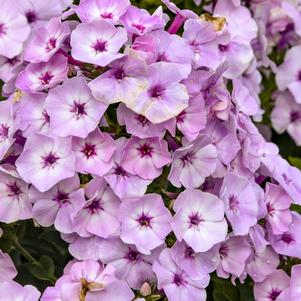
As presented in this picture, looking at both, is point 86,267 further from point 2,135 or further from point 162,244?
point 2,135

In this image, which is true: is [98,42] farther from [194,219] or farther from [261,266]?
[261,266]

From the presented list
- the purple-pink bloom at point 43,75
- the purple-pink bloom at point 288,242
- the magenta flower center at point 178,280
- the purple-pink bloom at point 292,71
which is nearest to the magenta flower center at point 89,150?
the purple-pink bloom at point 43,75

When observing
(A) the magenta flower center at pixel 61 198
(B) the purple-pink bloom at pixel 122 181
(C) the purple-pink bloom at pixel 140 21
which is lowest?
(A) the magenta flower center at pixel 61 198

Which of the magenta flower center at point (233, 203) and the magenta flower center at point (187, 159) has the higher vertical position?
the magenta flower center at point (187, 159)

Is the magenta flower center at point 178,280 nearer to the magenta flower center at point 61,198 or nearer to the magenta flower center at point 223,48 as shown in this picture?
the magenta flower center at point 61,198

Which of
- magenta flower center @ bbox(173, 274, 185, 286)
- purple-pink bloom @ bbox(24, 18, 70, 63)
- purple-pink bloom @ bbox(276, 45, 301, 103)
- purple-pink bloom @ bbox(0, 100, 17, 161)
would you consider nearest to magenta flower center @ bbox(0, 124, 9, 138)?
purple-pink bloom @ bbox(0, 100, 17, 161)

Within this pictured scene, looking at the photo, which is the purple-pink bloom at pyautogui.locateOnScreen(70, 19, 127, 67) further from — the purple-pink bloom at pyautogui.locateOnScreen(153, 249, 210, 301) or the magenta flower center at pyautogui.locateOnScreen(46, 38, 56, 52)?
the purple-pink bloom at pyautogui.locateOnScreen(153, 249, 210, 301)

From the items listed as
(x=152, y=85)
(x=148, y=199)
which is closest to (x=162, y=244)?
(x=148, y=199)
